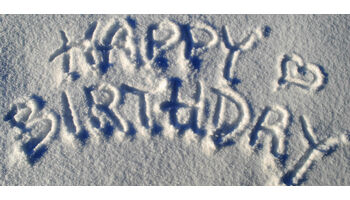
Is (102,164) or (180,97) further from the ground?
(180,97)

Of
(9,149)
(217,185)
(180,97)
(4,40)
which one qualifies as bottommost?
(217,185)

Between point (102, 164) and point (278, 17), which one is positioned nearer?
point (102, 164)

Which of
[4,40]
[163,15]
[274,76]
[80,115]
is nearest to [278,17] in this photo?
[274,76]

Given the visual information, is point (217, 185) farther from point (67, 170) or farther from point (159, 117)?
point (67, 170)

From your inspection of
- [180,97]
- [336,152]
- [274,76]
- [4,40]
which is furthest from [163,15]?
[336,152]

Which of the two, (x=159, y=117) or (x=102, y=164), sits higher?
(x=159, y=117)

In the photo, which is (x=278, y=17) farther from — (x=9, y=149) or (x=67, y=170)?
(x=9, y=149)
